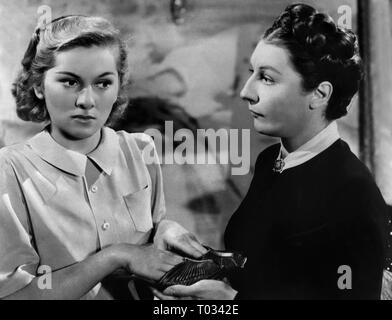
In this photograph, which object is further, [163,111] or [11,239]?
[163,111]

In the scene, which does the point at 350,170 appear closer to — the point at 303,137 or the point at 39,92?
the point at 303,137

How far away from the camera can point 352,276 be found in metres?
1.80

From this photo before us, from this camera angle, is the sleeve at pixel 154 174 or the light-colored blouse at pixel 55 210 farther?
the sleeve at pixel 154 174

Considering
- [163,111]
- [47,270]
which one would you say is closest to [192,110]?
[163,111]

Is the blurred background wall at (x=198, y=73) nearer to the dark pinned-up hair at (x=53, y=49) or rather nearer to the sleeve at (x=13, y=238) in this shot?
the dark pinned-up hair at (x=53, y=49)

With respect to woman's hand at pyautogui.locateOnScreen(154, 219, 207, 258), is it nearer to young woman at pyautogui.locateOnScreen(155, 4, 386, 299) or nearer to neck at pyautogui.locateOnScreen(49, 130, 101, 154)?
young woman at pyautogui.locateOnScreen(155, 4, 386, 299)

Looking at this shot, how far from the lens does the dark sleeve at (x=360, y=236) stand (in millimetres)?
1769

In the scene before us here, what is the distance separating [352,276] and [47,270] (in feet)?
3.11

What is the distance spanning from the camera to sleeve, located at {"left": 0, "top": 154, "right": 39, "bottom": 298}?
1729 millimetres

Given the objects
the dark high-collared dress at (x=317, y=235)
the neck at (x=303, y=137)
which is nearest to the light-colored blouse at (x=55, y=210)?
the dark high-collared dress at (x=317, y=235)

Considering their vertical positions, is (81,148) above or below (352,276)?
above

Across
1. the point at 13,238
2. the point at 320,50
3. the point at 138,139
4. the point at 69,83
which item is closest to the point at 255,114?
the point at 320,50

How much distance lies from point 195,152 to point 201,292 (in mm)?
447
